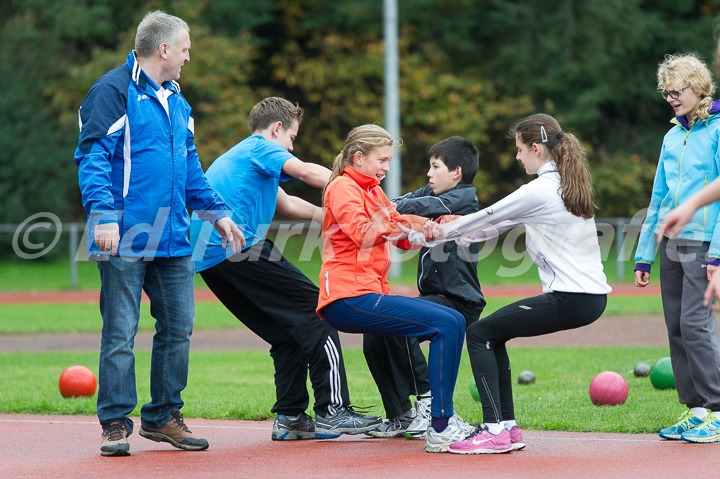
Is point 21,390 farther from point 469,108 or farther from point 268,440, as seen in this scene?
point 469,108

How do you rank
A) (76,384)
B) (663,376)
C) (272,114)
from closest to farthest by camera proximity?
(272,114), (663,376), (76,384)

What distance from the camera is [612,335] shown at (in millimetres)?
12758

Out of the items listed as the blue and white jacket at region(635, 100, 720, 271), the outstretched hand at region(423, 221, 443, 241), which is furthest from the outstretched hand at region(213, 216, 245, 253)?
the blue and white jacket at region(635, 100, 720, 271)

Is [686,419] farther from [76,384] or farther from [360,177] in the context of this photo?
[76,384]

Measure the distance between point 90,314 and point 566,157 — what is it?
1281 cm

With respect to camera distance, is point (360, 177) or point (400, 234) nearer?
point (400, 234)

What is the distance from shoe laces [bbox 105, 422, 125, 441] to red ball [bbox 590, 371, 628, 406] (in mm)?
3659

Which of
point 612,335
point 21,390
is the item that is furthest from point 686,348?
point 612,335

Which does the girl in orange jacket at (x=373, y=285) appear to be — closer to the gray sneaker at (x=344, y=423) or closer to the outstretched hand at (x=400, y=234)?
the outstretched hand at (x=400, y=234)

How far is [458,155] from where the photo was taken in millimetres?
6309

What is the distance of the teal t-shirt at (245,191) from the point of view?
632 cm

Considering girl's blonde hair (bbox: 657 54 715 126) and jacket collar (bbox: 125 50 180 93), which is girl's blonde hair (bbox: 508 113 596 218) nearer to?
girl's blonde hair (bbox: 657 54 715 126)

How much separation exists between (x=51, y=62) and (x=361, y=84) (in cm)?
1089

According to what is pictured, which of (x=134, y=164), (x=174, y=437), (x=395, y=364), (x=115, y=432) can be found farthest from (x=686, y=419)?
(x=134, y=164)
